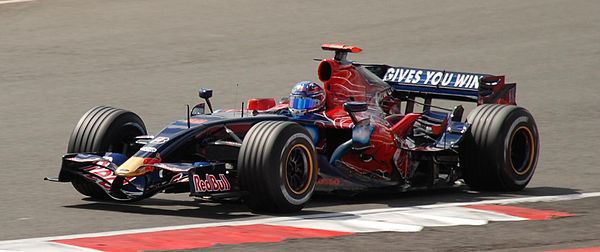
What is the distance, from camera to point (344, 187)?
43.8 feet

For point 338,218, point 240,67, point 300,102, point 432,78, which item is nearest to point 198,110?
point 300,102

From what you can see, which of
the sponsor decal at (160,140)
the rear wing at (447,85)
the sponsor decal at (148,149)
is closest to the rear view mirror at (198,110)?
the sponsor decal at (160,140)

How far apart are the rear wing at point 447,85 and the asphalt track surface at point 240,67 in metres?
1.04

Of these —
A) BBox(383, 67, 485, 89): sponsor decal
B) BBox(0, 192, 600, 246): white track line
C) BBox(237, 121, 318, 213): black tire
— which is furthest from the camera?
BBox(383, 67, 485, 89): sponsor decal

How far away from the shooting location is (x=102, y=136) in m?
13.1

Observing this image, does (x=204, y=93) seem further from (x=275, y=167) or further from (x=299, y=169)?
(x=275, y=167)

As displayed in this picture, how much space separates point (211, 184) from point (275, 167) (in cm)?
57

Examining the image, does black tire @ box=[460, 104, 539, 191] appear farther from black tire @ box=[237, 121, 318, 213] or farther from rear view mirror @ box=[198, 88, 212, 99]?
rear view mirror @ box=[198, 88, 212, 99]

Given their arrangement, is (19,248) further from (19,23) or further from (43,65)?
(19,23)

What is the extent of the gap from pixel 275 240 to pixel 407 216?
1.84 metres

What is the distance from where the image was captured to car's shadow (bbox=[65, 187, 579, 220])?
12.4m

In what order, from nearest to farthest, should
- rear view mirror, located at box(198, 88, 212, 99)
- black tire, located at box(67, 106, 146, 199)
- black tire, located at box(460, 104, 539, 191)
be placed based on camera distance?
1. black tire, located at box(67, 106, 146, 199)
2. rear view mirror, located at box(198, 88, 212, 99)
3. black tire, located at box(460, 104, 539, 191)

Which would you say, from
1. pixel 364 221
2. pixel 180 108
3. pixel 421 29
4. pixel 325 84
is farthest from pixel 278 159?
pixel 421 29

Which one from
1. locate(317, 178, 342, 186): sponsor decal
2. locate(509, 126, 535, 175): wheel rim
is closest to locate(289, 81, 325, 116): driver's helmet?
locate(317, 178, 342, 186): sponsor decal
